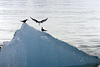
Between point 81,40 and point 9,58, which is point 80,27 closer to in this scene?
point 81,40

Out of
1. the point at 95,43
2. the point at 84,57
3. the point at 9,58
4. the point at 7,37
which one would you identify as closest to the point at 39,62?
the point at 9,58

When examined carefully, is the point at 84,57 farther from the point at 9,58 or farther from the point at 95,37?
the point at 95,37

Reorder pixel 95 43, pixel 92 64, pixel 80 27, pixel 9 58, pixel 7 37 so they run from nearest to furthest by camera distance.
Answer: pixel 9 58, pixel 92 64, pixel 95 43, pixel 7 37, pixel 80 27

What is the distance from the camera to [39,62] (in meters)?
6.50

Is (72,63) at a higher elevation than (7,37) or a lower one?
higher

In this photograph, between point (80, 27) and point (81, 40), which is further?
point (80, 27)

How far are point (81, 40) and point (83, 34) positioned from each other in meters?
1.41

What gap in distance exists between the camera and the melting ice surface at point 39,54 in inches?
253

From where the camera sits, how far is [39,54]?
6496 millimetres

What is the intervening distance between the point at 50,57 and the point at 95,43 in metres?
4.86

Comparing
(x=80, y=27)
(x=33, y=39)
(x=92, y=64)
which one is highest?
(x=33, y=39)

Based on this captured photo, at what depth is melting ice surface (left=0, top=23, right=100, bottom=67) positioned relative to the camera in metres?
6.43

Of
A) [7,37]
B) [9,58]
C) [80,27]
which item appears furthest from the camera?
[80,27]

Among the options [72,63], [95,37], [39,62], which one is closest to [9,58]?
[39,62]
